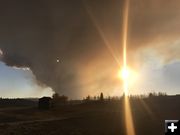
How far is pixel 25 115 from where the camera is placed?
200 ft

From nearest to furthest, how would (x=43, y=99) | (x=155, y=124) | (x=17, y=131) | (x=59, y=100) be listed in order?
(x=17, y=131)
(x=155, y=124)
(x=43, y=99)
(x=59, y=100)

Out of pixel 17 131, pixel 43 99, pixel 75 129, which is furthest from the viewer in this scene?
pixel 43 99

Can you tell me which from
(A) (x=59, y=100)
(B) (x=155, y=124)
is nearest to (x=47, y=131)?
(B) (x=155, y=124)

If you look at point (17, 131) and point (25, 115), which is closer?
point (17, 131)

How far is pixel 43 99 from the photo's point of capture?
251 ft

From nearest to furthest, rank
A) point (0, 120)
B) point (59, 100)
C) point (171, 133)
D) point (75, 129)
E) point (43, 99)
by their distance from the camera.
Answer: point (171, 133)
point (75, 129)
point (0, 120)
point (43, 99)
point (59, 100)

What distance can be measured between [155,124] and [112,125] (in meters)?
7.86

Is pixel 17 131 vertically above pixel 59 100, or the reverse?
pixel 59 100

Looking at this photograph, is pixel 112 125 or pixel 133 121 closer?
pixel 112 125

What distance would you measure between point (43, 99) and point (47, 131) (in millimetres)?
31581

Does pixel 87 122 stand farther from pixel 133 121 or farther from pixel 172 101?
pixel 172 101

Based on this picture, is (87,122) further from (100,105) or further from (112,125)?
(100,105)

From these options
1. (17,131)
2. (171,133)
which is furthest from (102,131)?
(171,133)

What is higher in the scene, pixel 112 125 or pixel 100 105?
pixel 100 105
